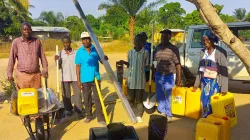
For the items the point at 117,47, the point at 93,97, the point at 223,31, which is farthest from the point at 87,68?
the point at 117,47

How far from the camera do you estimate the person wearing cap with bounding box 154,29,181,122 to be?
4812mm

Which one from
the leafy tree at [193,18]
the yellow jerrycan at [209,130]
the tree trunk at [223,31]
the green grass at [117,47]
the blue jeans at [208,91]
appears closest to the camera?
the tree trunk at [223,31]

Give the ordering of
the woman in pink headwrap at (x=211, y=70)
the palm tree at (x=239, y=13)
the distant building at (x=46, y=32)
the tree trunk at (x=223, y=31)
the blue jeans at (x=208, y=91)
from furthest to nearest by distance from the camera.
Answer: the palm tree at (x=239, y=13) < the distant building at (x=46, y=32) < the blue jeans at (x=208, y=91) < the woman in pink headwrap at (x=211, y=70) < the tree trunk at (x=223, y=31)

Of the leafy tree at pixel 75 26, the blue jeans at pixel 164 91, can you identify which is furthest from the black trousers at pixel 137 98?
the leafy tree at pixel 75 26

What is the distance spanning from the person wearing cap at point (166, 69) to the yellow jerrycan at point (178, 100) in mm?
109

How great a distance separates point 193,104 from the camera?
493cm

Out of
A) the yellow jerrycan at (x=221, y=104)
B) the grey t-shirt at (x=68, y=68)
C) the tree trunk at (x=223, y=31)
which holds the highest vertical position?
the tree trunk at (x=223, y=31)

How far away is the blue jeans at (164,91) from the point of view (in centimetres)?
496

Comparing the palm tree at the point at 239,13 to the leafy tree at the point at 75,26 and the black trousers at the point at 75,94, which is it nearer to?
the leafy tree at the point at 75,26

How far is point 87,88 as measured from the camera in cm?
480

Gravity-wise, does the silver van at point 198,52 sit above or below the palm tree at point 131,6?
below

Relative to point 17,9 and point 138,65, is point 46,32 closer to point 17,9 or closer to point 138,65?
point 17,9

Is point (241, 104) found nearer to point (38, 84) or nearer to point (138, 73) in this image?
point (138, 73)

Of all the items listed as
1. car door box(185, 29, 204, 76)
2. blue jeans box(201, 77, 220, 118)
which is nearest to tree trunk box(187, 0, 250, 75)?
blue jeans box(201, 77, 220, 118)
